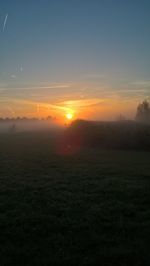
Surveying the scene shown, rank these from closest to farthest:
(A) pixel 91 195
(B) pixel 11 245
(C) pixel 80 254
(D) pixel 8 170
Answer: (C) pixel 80 254 → (B) pixel 11 245 → (A) pixel 91 195 → (D) pixel 8 170

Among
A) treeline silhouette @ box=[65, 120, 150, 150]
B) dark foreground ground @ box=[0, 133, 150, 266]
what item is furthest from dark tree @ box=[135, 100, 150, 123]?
dark foreground ground @ box=[0, 133, 150, 266]

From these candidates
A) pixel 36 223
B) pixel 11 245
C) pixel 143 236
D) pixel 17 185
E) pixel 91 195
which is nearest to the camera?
pixel 11 245

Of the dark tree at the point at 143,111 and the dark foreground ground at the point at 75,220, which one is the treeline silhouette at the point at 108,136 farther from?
the dark tree at the point at 143,111

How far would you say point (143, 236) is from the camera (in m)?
6.49

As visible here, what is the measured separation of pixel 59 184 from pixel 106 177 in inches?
115

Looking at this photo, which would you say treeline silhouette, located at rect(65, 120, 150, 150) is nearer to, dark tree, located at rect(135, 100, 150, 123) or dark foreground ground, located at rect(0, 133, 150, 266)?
dark foreground ground, located at rect(0, 133, 150, 266)

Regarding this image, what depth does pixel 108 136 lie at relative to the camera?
3312 centimetres

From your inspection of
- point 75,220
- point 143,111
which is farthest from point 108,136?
point 143,111

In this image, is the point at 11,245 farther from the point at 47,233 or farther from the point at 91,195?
the point at 91,195

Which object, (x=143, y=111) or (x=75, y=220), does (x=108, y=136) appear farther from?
(x=143, y=111)

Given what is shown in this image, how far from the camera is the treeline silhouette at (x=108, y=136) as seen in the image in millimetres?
31312

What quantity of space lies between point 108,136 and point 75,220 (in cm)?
2598

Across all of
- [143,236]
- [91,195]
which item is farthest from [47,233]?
[91,195]

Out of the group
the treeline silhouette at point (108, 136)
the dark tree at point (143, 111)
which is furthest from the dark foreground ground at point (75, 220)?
the dark tree at point (143, 111)
